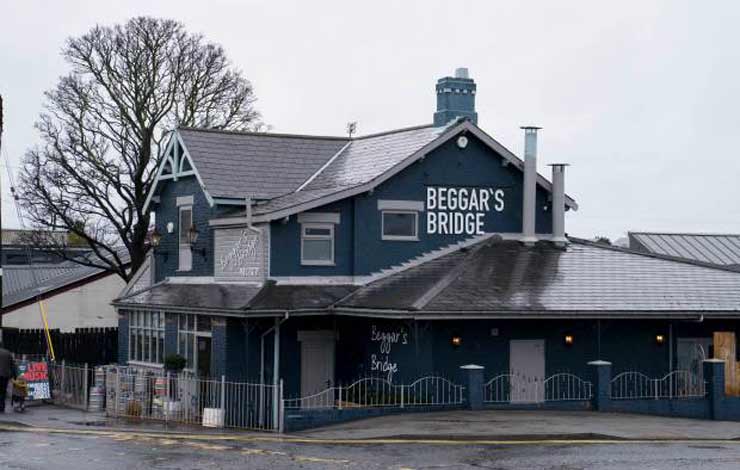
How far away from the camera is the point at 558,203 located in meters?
36.3

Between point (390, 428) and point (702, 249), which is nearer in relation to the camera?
point (390, 428)

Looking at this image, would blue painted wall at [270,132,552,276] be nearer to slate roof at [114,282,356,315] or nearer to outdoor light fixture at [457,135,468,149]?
outdoor light fixture at [457,135,468,149]

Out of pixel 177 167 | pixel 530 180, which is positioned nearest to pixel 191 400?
pixel 177 167

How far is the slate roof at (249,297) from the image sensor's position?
31.5m

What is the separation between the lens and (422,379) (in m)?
30.3

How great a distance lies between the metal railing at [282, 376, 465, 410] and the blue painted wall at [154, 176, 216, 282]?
689 centimetres

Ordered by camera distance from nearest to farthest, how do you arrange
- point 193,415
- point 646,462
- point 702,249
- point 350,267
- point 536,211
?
point 646,462
point 193,415
point 350,267
point 536,211
point 702,249

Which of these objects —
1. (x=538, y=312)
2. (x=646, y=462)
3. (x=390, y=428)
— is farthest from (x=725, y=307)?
(x=646, y=462)

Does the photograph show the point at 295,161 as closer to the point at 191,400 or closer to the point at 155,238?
the point at 155,238

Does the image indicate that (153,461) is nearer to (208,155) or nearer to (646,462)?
(646,462)

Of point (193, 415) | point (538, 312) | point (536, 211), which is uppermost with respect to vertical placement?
point (536, 211)

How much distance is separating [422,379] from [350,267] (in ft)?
16.4

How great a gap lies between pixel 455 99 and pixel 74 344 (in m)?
16.4

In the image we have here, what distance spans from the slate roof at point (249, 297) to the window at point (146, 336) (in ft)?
3.17
